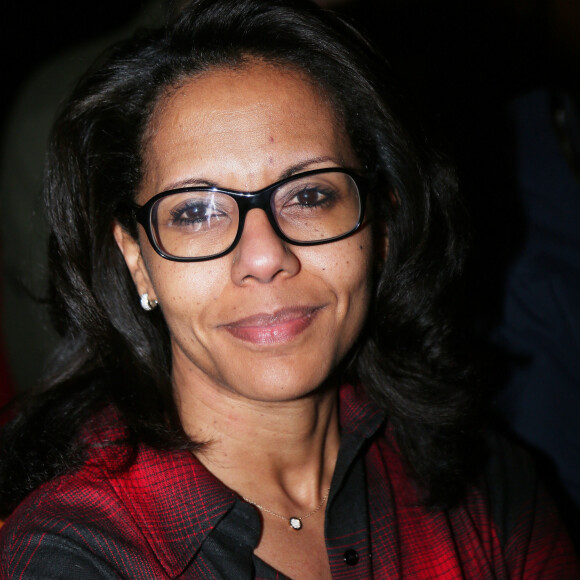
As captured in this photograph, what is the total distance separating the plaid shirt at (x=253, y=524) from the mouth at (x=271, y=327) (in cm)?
31

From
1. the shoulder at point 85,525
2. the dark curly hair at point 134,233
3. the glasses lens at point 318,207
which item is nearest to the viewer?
the shoulder at point 85,525

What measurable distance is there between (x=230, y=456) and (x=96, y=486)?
0.30 meters

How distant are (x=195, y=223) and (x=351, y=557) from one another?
774 mm

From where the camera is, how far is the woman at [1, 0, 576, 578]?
4.76ft

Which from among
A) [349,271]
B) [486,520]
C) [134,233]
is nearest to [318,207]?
[349,271]

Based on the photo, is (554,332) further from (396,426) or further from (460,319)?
(396,426)

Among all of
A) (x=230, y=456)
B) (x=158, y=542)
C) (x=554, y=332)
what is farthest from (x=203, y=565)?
(x=554, y=332)

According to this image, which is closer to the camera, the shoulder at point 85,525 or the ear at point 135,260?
the shoulder at point 85,525

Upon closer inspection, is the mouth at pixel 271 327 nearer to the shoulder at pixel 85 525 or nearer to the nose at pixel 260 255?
the nose at pixel 260 255

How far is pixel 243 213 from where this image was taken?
143 centimetres

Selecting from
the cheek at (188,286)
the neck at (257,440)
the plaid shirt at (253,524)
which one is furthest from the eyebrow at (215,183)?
the plaid shirt at (253,524)

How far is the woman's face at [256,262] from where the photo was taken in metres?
1.44

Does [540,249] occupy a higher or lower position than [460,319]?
higher

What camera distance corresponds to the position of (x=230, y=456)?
1634 millimetres
